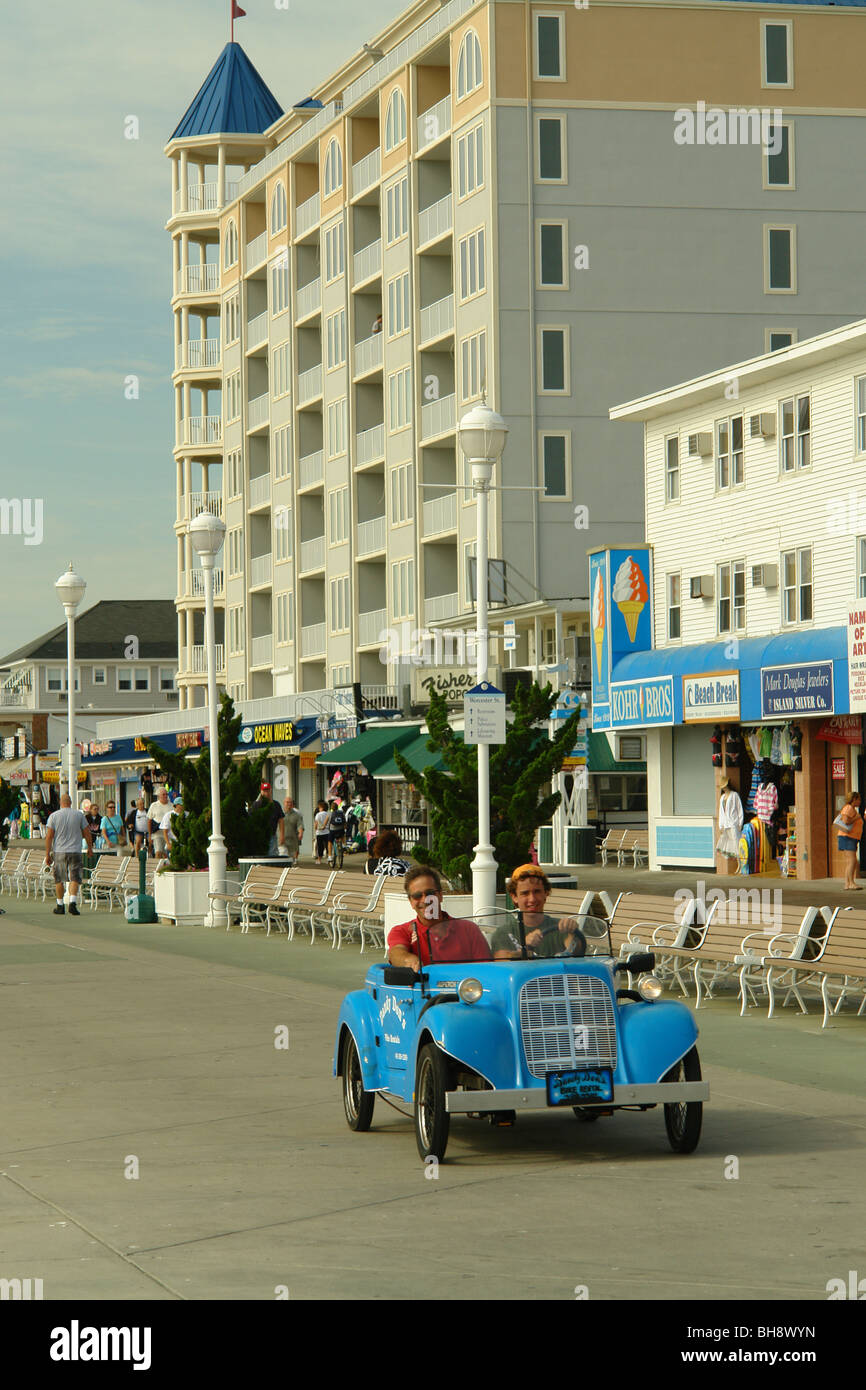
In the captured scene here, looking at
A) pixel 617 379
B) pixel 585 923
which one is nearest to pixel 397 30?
pixel 617 379

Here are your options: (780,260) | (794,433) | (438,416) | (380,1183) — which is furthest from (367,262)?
(380,1183)

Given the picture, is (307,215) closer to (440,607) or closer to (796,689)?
(440,607)

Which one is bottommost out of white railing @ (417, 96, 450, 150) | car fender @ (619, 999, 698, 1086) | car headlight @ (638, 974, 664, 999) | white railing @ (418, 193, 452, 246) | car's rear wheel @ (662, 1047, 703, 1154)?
car's rear wheel @ (662, 1047, 703, 1154)

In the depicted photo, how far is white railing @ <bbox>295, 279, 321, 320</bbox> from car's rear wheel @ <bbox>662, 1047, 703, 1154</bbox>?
59072 millimetres

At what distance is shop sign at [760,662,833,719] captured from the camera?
3312 centimetres

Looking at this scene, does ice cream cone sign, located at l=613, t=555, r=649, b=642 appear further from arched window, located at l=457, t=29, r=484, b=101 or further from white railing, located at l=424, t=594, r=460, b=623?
arched window, located at l=457, t=29, r=484, b=101

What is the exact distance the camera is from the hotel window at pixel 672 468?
40.4 m

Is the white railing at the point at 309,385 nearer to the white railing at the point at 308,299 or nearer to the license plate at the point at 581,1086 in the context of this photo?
the white railing at the point at 308,299

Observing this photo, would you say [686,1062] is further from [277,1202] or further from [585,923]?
[277,1202]

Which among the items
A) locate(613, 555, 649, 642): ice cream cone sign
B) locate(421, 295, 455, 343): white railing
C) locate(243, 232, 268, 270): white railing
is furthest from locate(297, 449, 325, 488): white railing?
locate(613, 555, 649, 642): ice cream cone sign

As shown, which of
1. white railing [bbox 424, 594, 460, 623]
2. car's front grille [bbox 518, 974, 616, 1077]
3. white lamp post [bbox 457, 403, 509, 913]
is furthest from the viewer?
white railing [bbox 424, 594, 460, 623]

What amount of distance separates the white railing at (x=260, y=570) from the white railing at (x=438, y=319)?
16.2m

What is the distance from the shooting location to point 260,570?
72.2 m
